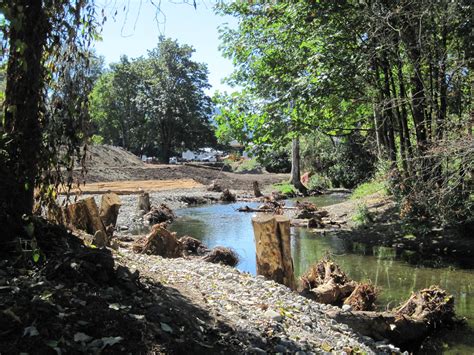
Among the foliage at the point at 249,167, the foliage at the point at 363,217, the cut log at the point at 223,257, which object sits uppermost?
the foliage at the point at 249,167

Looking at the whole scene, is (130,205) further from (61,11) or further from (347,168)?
(61,11)

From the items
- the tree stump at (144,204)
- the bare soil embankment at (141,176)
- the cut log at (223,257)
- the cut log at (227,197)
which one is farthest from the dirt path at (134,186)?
the cut log at (223,257)

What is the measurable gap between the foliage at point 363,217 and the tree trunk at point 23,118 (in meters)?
14.1

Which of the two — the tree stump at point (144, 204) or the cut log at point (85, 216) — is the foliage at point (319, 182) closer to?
the tree stump at point (144, 204)

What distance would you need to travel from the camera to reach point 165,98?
59.8 m

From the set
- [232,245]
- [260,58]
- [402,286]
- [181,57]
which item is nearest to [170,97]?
[181,57]

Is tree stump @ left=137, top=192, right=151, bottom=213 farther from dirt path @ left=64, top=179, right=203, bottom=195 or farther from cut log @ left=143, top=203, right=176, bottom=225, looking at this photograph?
dirt path @ left=64, top=179, right=203, bottom=195

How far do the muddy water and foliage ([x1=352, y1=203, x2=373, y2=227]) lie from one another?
1.31m

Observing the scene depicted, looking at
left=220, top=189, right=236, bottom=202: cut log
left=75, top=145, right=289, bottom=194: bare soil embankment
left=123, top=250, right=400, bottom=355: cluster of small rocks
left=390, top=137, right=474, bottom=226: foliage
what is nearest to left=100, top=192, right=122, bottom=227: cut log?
left=123, top=250, right=400, bottom=355: cluster of small rocks

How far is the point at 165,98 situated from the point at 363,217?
45.1 meters

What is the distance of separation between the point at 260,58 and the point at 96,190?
1534 centimetres

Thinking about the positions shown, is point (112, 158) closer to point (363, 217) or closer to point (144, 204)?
point (144, 204)

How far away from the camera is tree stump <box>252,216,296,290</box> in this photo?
8883mm

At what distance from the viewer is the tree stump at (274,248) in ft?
29.1
